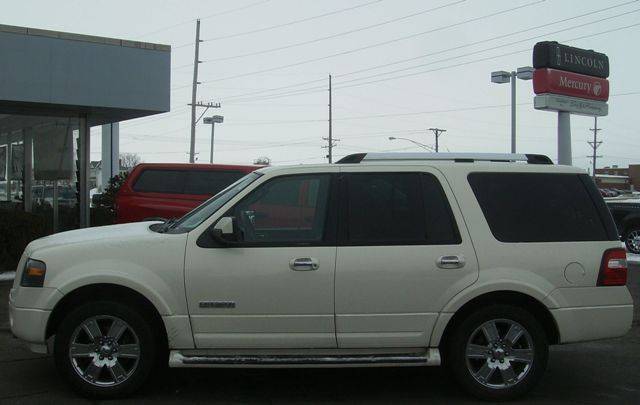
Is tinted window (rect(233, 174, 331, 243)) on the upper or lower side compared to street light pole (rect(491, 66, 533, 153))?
lower

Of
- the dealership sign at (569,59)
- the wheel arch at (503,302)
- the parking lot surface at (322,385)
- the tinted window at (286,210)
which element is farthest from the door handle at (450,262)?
the dealership sign at (569,59)

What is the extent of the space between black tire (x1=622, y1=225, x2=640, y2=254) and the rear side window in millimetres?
10788

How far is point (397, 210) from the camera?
16.0 feet

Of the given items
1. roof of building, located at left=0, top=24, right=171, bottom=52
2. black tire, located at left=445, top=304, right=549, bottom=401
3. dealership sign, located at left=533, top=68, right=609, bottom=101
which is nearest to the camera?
black tire, located at left=445, top=304, right=549, bottom=401

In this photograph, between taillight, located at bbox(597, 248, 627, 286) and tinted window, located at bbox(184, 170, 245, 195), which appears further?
tinted window, located at bbox(184, 170, 245, 195)

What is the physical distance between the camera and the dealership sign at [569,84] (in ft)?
51.1

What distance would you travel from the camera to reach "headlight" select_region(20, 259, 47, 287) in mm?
4645

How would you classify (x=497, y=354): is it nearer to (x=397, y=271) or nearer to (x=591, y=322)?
(x=591, y=322)

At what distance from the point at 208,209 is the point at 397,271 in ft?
5.22

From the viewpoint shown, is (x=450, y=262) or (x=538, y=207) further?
(x=538, y=207)

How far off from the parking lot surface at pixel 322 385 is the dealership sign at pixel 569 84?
10639 millimetres

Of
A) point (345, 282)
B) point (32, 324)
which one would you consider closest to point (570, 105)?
point (345, 282)

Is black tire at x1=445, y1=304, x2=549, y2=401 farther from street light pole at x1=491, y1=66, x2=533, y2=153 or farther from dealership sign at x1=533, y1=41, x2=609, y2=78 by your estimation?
street light pole at x1=491, y1=66, x2=533, y2=153

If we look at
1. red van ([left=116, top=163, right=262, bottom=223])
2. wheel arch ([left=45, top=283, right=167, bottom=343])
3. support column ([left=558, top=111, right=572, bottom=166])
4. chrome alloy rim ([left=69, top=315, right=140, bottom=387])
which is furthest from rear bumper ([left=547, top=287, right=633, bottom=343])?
support column ([left=558, top=111, right=572, bottom=166])
